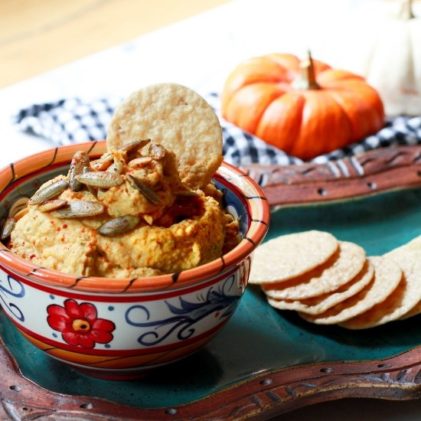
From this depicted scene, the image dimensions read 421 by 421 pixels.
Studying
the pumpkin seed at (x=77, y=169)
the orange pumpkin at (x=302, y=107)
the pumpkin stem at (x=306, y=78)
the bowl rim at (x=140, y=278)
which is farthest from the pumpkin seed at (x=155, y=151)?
the pumpkin stem at (x=306, y=78)

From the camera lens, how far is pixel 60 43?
427 centimetres

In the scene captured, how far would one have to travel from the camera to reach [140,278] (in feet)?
4.86

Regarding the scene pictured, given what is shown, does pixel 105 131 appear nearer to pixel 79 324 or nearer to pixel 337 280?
pixel 337 280

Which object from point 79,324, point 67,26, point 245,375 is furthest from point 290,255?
point 67,26

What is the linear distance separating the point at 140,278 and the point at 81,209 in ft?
0.61

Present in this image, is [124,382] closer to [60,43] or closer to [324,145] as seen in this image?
[324,145]

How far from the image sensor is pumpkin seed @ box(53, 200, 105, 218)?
5.06 feet

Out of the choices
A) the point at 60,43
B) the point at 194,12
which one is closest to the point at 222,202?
the point at 60,43

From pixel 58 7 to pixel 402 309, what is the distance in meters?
3.45

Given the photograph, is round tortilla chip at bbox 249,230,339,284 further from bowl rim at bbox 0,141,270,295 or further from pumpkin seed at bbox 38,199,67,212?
pumpkin seed at bbox 38,199,67,212

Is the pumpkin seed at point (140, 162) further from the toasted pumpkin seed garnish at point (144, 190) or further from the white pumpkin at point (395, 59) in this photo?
the white pumpkin at point (395, 59)

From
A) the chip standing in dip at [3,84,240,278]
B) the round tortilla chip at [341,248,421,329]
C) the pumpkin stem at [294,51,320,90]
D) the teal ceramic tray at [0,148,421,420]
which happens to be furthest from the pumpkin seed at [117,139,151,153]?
the pumpkin stem at [294,51,320,90]

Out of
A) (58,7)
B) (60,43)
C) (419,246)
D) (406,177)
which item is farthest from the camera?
(58,7)

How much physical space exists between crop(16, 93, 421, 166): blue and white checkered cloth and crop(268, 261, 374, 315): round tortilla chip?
3.62 feet
